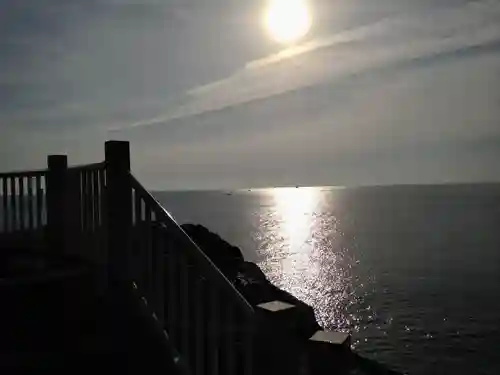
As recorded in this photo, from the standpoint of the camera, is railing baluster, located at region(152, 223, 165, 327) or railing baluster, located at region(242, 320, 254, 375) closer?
railing baluster, located at region(242, 320, 254, 375)

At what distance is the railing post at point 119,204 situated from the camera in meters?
5.57

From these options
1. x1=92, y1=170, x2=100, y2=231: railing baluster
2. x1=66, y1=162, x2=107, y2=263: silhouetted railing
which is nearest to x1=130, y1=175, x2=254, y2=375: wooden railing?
x1=66, y1=162, x2=107, y2=263: silhouetted railing

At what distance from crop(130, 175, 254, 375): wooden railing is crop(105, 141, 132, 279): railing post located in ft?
0.28

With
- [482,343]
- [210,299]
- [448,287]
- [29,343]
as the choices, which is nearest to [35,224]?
[29,343]

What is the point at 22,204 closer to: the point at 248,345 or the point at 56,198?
the point at 56,198

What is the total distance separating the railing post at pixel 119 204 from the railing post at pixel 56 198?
1.88 metres

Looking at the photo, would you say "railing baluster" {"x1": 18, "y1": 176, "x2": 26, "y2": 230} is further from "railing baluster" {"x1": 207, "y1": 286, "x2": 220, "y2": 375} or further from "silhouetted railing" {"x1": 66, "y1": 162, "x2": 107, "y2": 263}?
"railing baluster" {"x1": 207, "y1": 286, "x2": 220, "y2": 375}

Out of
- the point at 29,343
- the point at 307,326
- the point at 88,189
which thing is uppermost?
the point at 88,189

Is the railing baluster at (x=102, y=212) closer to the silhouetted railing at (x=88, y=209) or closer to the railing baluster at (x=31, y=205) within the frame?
the silhouetted railing at (x=88, y=209)

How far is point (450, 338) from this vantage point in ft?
133

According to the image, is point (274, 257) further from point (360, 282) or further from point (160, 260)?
point (160, 260)

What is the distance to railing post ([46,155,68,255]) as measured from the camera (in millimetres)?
7203

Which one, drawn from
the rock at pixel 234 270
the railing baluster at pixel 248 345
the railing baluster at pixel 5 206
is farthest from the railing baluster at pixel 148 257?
the rock at pixel 234 270

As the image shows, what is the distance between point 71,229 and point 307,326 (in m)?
4.46
